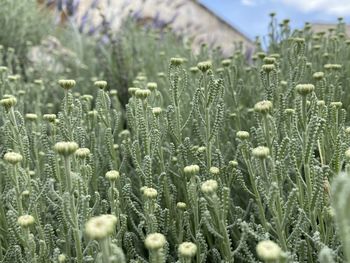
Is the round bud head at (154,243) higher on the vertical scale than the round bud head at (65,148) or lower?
lower

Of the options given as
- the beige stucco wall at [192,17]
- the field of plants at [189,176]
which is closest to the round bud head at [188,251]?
the field of plants at [189,176]

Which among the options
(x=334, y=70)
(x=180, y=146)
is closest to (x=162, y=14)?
(x=334, y=70)

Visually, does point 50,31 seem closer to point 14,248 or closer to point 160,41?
point 160,41

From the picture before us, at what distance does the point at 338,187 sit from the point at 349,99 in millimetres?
1580

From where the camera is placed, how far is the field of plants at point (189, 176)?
1072 mm

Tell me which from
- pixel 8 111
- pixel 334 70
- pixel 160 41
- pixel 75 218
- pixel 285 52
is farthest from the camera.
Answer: pixel 160 41

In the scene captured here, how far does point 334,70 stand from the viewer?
1928mm

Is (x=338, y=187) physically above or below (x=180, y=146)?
above

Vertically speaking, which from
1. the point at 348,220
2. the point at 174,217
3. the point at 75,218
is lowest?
the point at 174,217

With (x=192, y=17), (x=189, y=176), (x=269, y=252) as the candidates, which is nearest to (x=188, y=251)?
(x=269, y=252)

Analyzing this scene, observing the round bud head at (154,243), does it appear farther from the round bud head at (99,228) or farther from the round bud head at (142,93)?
the round bud head at (142,93)

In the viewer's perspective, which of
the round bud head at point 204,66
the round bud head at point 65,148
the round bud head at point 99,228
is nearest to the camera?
the round bud head at point 99,228

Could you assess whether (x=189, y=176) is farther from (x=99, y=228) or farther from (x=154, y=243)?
(x=99, y=228)

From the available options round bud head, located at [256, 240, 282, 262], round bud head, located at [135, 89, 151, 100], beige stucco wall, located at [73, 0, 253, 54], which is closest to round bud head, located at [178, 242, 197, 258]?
round bud head, located at [256, 240, 282, 262]
